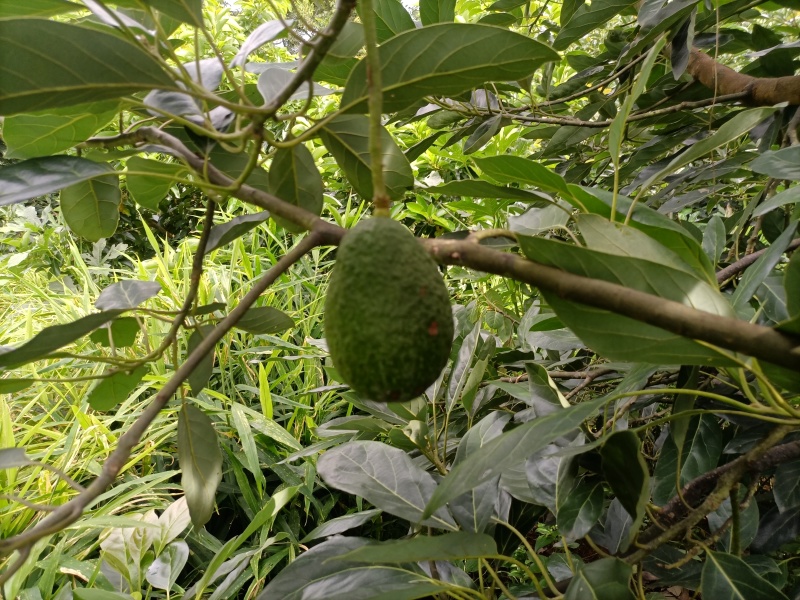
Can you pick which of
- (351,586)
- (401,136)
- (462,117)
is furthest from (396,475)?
(401,136)

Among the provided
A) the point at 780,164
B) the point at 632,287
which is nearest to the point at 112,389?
the point at 632,287

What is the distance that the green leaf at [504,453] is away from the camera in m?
0.41

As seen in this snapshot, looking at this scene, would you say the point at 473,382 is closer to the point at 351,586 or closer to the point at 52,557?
the point at 351,586

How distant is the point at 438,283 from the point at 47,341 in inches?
15.0

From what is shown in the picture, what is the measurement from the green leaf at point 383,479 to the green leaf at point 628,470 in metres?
0.22

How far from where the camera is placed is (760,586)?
542mm

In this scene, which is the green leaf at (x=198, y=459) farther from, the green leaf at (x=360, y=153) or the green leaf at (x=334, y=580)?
the green leaf at (x=360, y=153)

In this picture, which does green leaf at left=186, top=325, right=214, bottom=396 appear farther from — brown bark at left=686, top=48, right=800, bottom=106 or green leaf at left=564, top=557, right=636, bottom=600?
brown bark at left=686, top=48, right=800, bottom=106

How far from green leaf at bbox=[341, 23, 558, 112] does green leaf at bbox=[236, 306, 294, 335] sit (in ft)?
1.07

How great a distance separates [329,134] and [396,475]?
428 millimetres

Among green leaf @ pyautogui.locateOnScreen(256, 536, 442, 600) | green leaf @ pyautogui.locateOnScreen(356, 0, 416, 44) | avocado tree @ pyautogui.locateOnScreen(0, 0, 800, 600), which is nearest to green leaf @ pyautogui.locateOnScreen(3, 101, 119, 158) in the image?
avocado tree @ pyautogui.locateOnScreen(0, 0, 800, 600)

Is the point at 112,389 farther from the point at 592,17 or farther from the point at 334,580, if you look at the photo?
the point at 592,17

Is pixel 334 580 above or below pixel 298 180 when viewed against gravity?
below

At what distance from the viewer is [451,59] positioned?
0.47m
